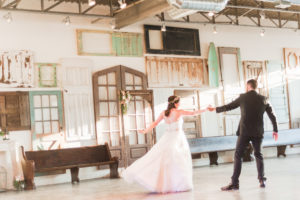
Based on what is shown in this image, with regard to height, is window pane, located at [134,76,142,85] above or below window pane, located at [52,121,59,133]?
above

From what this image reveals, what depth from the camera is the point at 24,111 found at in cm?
1004

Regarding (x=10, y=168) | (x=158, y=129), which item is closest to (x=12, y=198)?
(x=10, y=168)

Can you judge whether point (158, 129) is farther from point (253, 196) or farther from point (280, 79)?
point (253, 196)

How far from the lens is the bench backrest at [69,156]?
974 cm

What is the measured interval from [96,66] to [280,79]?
6.17 meters

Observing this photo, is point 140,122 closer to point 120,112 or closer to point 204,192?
point 120,112

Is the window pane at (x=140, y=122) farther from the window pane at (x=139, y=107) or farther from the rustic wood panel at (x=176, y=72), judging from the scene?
the rustic wood panel at (x=176, y=72)

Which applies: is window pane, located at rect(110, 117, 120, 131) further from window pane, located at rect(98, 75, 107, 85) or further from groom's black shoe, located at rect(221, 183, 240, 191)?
groom's black shoe, located at rect(221, 183, 240, 191)

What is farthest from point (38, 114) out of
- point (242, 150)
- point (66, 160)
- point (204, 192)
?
point (242, 150)

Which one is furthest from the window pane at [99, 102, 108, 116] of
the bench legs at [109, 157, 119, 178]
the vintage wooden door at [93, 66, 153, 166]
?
the bench legs at [109, 157, 119, 178]

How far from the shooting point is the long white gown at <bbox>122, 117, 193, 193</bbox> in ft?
22.2

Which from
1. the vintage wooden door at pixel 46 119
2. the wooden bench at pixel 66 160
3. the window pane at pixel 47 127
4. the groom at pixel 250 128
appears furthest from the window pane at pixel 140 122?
the groom at pixel 250 128

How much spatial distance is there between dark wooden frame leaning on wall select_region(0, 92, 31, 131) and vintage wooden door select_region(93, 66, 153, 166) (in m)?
1.67

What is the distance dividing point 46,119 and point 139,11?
10.7ft
